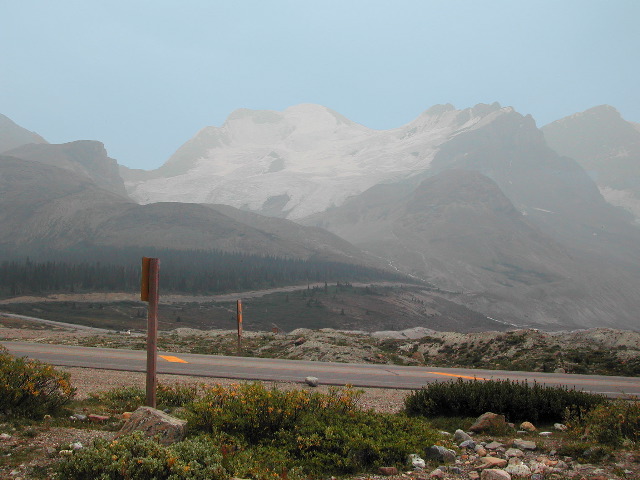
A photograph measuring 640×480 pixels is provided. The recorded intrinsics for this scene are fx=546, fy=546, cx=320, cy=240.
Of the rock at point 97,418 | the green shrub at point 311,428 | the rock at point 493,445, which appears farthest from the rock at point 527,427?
the rock at point 97,418

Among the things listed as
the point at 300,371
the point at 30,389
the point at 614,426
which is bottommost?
the point at 300,371

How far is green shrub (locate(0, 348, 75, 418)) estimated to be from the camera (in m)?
9.41

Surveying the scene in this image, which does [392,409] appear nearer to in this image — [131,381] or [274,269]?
[131,381]

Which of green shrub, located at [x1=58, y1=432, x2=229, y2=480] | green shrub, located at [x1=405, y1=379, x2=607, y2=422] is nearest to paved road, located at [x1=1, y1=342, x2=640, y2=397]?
green shrub, located at [x1=405, y1=379, x2=607, y2=422]

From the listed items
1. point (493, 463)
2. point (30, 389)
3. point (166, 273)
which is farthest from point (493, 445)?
point (166, 273)

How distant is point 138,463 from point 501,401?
7969 millimetres

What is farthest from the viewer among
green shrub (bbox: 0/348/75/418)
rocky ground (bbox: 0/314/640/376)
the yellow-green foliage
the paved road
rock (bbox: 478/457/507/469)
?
rocky ground (bbox: 0/314/640/376)

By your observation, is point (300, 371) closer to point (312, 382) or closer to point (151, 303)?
point (312, 382)

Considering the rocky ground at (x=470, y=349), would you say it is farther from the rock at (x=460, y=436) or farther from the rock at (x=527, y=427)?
the rock at (x=460, y=436)

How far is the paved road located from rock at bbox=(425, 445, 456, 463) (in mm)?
7918

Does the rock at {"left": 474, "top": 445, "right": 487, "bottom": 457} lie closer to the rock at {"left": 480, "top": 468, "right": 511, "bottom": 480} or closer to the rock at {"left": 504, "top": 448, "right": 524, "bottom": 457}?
the rock at {"left": 504, "top": 448, "right": 524, "bottom": 457}

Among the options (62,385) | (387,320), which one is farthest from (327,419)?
(387,320)

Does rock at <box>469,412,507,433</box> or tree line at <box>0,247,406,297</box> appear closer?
rock at <box>469,412,507,433</box>

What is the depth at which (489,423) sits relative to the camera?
33.9 feet
